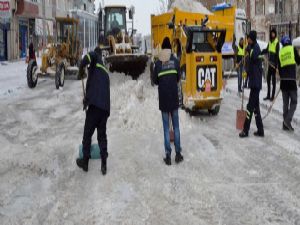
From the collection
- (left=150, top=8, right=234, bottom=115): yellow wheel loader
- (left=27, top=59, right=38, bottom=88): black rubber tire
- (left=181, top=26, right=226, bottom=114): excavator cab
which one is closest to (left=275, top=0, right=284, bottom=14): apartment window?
(left=27, top=59, right=38, bottom=88): black rubber tire

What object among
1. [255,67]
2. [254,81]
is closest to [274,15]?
[255,67]

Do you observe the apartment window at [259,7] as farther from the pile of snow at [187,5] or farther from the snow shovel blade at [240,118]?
the snow shovel blade at [240,118]

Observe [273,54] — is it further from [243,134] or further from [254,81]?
[243,134]

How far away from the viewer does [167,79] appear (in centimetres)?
805

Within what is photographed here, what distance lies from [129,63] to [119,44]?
188 cm

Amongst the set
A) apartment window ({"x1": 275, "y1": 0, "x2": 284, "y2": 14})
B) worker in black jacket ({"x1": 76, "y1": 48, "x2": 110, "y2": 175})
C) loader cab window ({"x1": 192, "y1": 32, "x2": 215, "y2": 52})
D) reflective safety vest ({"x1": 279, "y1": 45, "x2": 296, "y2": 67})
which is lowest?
worker in black jacket ({"x1": 76, "y1": 48, "x2": 110, "y2": 175})

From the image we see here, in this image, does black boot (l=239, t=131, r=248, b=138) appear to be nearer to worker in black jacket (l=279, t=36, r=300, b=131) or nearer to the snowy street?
the snowy street

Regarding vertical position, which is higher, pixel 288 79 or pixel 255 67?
pixel 255 67

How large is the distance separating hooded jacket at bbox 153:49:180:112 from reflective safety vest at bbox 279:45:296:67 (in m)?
3.74

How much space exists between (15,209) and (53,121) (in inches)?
246

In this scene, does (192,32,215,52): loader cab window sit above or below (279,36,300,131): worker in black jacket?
above

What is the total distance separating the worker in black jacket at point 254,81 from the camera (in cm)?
1002

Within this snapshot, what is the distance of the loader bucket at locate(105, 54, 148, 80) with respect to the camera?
1967 cm

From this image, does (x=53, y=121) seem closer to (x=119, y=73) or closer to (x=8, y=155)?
(x=8, y=155)
